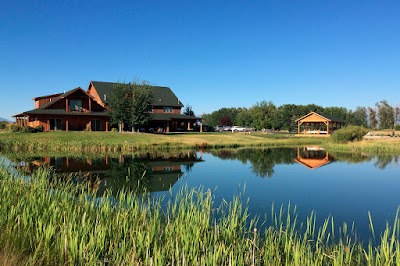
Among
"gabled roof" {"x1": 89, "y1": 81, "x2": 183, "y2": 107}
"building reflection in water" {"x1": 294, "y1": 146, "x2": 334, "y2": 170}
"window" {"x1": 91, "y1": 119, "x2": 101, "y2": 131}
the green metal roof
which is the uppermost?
"gabled roof" {"x1": 89, "y1": 81, "x2": 183, "y2": 107}

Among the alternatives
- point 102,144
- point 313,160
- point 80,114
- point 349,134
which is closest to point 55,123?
point 80,114

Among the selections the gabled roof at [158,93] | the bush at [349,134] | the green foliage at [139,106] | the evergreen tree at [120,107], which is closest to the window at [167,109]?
the gabled roof at [158,93]

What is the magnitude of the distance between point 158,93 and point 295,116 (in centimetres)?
4025

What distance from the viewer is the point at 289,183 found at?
17.0m

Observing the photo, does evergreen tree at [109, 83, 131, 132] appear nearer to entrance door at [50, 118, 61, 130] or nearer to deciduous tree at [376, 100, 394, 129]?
entrance door at [50, 118, 61, 130]

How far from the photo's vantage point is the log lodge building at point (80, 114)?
152ft

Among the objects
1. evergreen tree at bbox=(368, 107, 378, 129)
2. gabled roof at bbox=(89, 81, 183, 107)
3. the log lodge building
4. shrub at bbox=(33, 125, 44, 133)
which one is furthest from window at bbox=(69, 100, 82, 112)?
evergreen tree at bbox=(368, 107, 378, 129)

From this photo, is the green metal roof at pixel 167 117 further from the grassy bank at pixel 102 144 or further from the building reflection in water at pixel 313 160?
the building reflection in water at pixel 313 160

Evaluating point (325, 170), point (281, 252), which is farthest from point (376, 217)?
point (325, 170)

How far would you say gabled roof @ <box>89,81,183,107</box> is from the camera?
188 ft

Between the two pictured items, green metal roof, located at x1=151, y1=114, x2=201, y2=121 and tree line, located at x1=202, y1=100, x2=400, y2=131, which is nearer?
green metal roof, located at x1=151, y1=114, x2=201, y2=121

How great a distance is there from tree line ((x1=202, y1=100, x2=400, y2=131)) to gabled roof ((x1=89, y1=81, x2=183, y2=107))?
2966cm

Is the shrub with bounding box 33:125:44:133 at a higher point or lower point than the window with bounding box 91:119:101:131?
lower

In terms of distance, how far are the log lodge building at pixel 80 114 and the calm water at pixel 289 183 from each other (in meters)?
21.4
